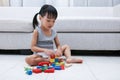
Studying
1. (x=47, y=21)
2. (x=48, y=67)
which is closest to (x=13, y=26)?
(x=47, y=21)

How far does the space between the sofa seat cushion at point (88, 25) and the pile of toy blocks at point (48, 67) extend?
1.98 ft

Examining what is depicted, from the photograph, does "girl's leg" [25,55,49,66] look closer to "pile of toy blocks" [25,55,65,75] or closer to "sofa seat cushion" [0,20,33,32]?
"pile of toy blocks" [25,55,65,75]

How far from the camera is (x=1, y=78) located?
1.33 m

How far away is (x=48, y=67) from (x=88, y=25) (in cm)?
95

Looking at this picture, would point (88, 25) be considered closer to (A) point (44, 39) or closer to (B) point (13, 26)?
(A) point (44, 39)

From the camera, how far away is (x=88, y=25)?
2391 mm

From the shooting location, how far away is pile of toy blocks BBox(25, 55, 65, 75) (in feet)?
4.98

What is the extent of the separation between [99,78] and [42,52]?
65cm

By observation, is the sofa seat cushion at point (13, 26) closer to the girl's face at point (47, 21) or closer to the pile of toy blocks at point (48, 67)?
the girl's face at point (47, 21)

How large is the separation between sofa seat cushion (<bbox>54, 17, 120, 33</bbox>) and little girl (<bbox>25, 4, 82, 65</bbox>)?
14.5 inches

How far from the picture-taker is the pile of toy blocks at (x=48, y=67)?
4.98 ft

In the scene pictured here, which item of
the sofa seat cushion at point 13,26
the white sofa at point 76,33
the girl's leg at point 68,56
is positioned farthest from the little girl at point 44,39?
the sofa seat cushion at point 13,26

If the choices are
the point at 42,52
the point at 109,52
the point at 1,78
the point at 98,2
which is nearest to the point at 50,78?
the point at 1,78

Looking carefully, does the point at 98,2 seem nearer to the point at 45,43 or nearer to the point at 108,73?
the point at 45,43
